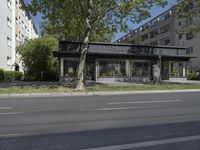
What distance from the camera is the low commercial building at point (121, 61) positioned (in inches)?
1152

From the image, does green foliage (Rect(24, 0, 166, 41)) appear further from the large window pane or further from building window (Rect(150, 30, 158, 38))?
building window (Rect(150, 30, 158, 38))

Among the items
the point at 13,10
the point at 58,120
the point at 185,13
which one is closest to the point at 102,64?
the point at 185,13

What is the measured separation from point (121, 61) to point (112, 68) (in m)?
1.34

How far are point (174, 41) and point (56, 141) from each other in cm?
5500

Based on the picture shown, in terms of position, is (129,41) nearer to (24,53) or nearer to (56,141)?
(24,53)

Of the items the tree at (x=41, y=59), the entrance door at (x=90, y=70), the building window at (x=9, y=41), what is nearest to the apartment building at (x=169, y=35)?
the entrance door at (x=90, y=70)

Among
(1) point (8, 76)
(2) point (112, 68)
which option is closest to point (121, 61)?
(2) point (112, 68)

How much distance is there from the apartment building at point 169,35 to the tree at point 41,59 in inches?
811

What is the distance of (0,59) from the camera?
3400 cm

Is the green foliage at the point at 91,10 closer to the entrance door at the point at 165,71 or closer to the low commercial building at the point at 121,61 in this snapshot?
the low commercial building at the point at 121,61

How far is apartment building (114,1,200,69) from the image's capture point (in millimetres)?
49531

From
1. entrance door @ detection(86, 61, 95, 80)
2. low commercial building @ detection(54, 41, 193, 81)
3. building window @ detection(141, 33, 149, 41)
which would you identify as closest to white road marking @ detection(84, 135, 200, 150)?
low commercial building @ detection(54, 41, 193, 81)

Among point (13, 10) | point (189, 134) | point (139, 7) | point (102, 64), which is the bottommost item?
point (189, 134)

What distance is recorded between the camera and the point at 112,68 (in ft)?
103
